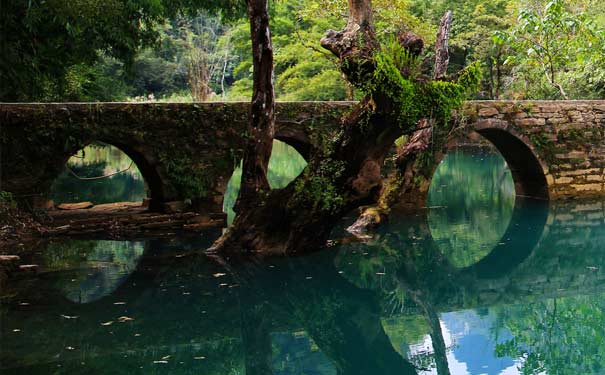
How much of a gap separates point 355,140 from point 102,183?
14.8 meters

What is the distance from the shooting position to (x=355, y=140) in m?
9.01

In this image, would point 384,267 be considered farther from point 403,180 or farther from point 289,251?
point 403,180

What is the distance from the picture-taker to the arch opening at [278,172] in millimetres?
17734

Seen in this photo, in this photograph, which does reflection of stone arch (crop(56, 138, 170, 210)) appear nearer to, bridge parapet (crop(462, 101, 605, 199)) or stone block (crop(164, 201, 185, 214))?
stone block (crop(164, 201, 185, 214))

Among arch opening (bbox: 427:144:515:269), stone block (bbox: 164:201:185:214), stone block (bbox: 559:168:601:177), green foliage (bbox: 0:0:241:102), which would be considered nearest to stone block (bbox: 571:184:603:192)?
stone block (bbox: 559:168:601:177)

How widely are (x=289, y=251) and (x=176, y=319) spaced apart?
280cm

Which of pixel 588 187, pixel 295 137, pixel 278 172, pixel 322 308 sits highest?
pixel 295 137

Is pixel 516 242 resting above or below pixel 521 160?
below

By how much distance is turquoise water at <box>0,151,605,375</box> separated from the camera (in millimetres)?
5977

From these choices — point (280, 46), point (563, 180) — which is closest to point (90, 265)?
point (563, 180)

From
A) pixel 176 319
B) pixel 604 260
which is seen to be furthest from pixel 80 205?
pixel 604 260

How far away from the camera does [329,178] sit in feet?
30.1

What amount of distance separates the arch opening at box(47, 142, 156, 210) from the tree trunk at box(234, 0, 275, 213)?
10.6 feet

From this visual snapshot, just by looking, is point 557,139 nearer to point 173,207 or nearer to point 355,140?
point 355,140
